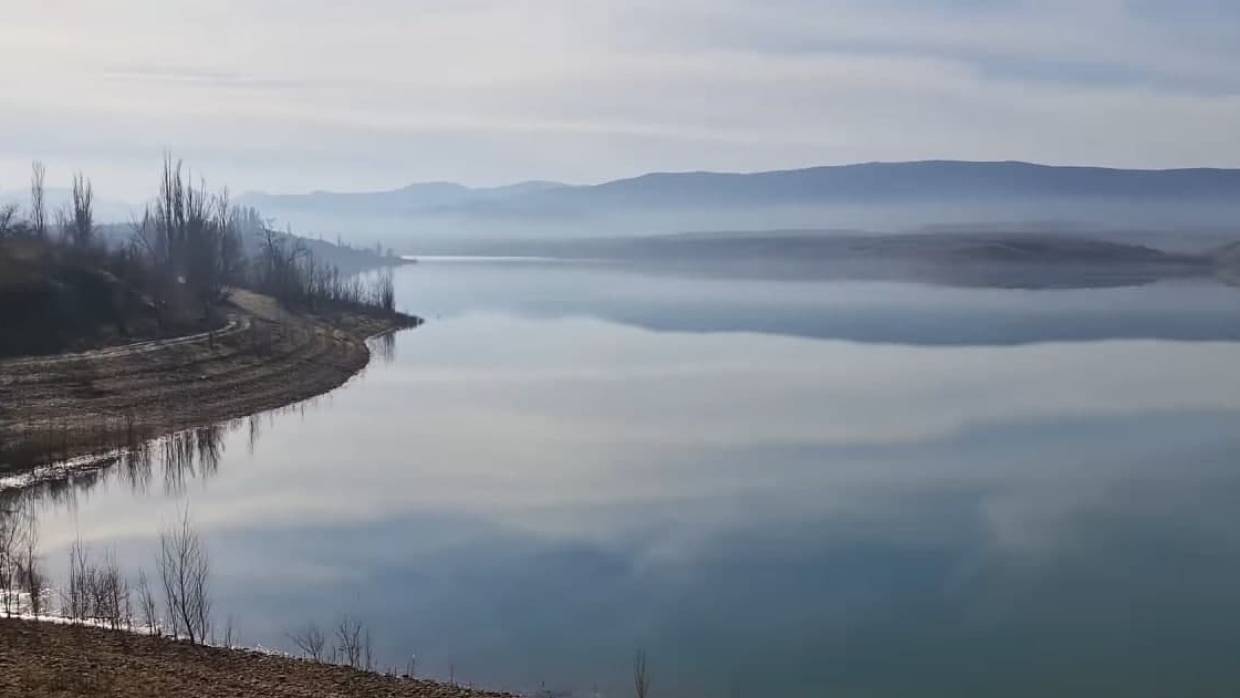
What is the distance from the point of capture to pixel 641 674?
782 centimetres

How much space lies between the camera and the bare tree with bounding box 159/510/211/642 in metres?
8.38

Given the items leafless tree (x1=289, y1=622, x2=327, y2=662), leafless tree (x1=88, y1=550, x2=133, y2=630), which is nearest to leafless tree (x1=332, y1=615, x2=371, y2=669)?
leafless tree (x1=289, y1=622, x2=327, y2=662)

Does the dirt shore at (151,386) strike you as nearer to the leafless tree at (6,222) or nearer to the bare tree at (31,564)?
the bare tree at (31,564)

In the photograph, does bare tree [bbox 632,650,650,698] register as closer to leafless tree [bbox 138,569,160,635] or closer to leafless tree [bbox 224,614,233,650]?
leafless tree [bbox 224,614,233,650]

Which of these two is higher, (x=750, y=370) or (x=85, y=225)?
(x=85, y=225)

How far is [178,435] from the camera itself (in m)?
17.9

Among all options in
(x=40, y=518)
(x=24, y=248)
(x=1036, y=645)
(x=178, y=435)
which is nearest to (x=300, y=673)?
(x=1036, y=645)

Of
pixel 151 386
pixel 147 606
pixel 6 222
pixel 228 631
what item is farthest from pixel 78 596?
pixel 6 222

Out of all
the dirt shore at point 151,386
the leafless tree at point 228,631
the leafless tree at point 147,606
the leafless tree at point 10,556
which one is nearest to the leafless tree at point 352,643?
the leafless tree at point 228,631

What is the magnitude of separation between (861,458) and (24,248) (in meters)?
19.8

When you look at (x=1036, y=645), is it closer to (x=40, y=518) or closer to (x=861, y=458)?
(x=861, y=458)

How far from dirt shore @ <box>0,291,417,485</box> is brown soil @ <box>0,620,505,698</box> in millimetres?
7946

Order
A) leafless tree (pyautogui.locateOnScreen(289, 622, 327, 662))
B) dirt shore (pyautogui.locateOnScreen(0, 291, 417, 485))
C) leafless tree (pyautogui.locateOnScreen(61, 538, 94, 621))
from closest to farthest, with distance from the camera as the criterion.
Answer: leafless tree (pyautogui.locateOnScreen(289, 622, 327, 662))
leafless tree (pyautogui.locateOnScreen(61, 538, 94, 621))
dirt shore (pyautogui.locateOnScreen(0, 291, 417, 485))

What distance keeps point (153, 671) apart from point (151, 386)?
48.4 ft
